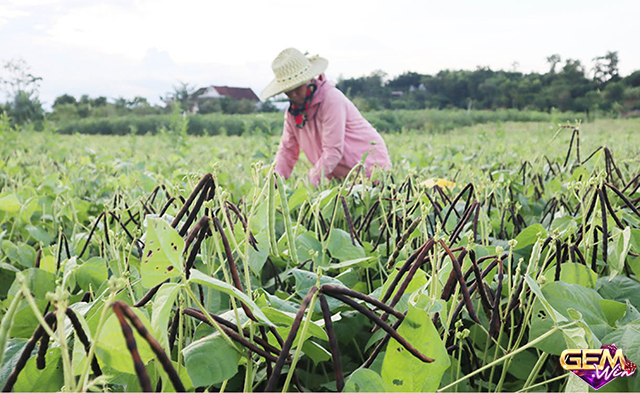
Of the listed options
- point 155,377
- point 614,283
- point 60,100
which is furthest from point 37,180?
point 60,100

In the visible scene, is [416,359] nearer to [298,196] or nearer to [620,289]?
[620,289]

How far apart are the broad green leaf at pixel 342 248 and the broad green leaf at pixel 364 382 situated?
49 cm

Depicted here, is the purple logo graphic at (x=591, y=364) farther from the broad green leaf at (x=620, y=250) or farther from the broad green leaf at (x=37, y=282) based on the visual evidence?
the broad green leaf at (x=37, y=282)

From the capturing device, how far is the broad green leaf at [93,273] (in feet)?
2.63

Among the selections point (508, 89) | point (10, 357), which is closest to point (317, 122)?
point (10, 357)

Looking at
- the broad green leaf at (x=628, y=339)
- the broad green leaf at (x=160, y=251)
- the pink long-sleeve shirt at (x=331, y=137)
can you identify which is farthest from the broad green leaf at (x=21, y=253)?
the pink long-sleeve shirt at (x=331, y=137)

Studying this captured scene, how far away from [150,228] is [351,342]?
543 millimetres

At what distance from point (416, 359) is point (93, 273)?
0.63 meters

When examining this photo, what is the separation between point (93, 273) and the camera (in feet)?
2.67

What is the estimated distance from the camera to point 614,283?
0.77 metres

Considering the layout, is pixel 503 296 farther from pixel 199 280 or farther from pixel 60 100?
pixel 60 100

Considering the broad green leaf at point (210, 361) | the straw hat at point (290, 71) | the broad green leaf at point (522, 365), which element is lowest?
the broad green leaf at point (522, 365)

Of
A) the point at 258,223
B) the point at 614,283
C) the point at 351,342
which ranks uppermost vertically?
Answer: the point at 258,223

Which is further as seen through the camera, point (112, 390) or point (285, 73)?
point (285, 73)
